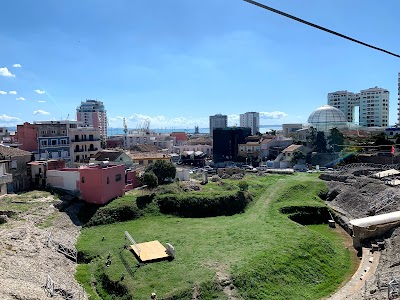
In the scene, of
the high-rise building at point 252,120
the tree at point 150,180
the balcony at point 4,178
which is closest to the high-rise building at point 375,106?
the high-rise building at point 252,120

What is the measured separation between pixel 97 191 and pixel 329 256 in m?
21.5

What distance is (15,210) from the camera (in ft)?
92.8

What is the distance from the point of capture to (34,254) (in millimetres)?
21906

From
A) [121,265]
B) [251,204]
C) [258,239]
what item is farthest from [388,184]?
[121,265]

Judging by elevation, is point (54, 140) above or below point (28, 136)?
below

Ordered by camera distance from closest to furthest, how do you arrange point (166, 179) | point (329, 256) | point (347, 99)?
point (329, 256) → point (166, 179) → point (347, 99)

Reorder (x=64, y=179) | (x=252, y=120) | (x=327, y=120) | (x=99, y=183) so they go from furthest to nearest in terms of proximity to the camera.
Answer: (x=252, y=120) → (x=327, y=120) → (x=64, y=179) → (x=99, y=183)

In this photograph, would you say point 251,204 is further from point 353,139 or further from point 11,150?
point 353,139

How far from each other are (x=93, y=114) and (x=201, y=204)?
108841mm

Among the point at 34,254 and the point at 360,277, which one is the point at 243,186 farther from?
the point at 34,254

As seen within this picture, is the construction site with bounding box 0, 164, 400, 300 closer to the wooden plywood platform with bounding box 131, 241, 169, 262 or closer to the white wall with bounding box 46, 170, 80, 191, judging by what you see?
the white wall with bounding box 46, 170, 80, 191

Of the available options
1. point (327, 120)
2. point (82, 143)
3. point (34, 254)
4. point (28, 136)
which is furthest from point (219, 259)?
point (327, 120)

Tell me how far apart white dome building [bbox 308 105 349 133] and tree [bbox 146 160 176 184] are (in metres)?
52.9

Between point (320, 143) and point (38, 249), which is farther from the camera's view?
point (320, 143)
